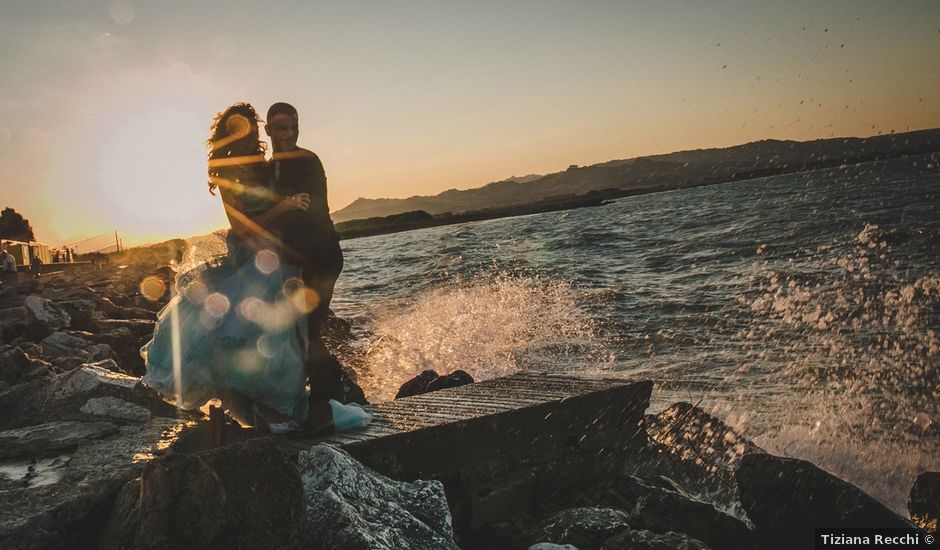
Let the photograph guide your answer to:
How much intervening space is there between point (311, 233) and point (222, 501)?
1.88 m

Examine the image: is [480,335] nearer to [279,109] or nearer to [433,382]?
[433,382]

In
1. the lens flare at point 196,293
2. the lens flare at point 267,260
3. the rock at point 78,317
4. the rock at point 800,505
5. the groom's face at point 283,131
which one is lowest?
the rock at point 800,505

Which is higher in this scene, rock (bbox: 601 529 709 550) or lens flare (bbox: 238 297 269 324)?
lens flare (bbox: 238 297 269 324)

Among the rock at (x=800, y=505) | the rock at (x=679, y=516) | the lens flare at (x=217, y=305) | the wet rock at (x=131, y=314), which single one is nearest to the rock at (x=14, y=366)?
the lens flare at (x=217, y=305)

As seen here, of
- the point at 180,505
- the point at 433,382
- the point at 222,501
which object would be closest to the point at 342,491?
the point at 222,501

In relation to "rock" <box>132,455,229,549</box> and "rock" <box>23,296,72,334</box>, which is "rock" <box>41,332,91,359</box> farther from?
"rock" <box>132,455,229,549</box>

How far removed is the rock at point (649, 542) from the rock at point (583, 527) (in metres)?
0.11

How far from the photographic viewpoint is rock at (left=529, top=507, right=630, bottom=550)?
157 inches

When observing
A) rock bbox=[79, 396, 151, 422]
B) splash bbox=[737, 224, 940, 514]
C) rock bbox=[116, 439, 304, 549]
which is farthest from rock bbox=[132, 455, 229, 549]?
splash bbox=[737, 224, 940, 514]

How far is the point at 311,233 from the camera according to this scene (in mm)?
4152

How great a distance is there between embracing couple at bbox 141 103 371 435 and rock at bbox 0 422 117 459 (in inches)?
19.4

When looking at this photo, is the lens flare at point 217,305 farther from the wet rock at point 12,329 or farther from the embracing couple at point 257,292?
the wet rock at point 12,329

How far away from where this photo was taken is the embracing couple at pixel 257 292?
4.03m

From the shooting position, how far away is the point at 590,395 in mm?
5051
